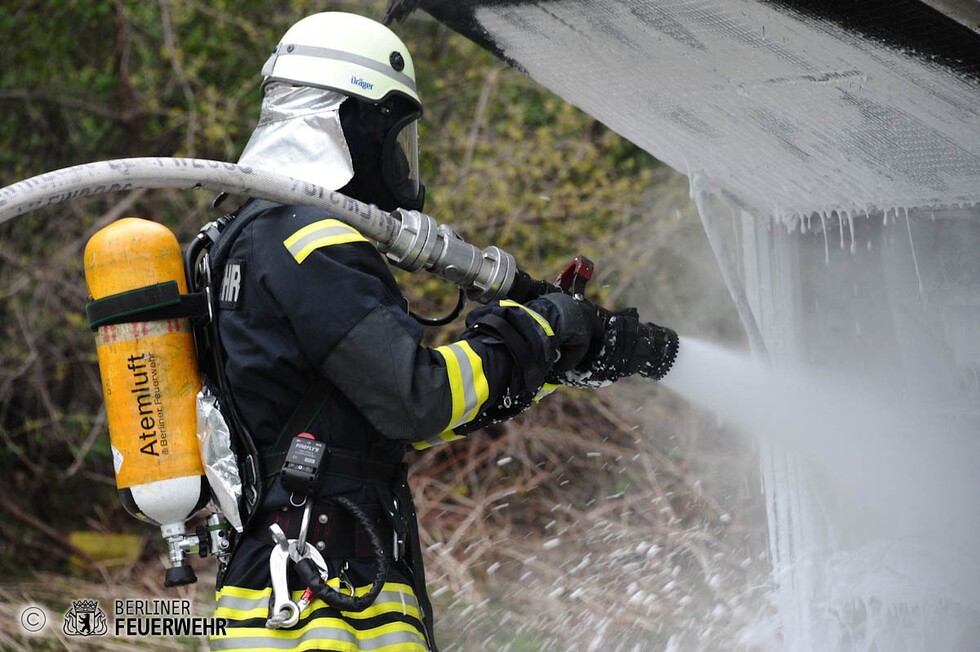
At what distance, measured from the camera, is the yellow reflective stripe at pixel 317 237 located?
7.04 ft

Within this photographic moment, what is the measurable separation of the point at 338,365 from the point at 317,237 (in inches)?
10.4

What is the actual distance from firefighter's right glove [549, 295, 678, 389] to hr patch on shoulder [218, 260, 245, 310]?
2.60 ft

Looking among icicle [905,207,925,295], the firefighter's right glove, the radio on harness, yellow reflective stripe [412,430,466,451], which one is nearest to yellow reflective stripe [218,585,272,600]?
the radio on harness

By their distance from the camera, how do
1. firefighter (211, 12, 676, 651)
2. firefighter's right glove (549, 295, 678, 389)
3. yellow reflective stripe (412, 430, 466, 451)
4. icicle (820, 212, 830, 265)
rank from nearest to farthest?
firefighter (211, 12, 676, 651), yellow reflective stripe (412, 430, 466, 451), firefighter's right glove (549, 295, 678, 389), icicle (820, 212, 830, 265)

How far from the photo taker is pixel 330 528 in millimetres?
2188

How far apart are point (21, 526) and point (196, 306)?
17.0ft

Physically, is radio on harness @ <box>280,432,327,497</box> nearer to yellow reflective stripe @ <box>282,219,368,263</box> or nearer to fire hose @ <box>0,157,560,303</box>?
yellow reflective stripe @ <box>282,219,368,263</box>

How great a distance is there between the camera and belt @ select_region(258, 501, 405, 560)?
218 cm

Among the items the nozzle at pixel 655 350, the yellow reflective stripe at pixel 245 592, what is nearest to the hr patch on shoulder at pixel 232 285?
the yellow reflective stripe at pixel 245 592

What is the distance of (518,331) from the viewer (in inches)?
92.4

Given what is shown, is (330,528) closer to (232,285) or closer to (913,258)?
(232,285)

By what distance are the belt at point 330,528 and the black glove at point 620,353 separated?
2.24 feet

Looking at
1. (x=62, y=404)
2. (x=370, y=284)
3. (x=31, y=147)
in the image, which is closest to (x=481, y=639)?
(x=370, y=284)

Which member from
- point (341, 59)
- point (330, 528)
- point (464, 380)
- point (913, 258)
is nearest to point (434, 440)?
point (464, 380)
